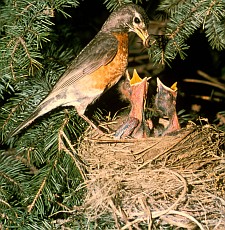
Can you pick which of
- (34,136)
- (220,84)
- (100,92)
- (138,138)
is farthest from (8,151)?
(220,84)

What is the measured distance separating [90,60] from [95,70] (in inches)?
2.5

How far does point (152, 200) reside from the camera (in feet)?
8.82

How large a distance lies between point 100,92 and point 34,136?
45 cm

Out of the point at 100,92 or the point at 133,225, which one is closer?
the point at 133,225

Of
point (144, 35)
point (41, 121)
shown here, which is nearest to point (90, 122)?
point (41, 121)

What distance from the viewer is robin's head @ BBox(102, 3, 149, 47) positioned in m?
3.32

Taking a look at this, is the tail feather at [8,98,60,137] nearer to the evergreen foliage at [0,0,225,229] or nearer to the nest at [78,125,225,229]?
the evergreen foliage at [0,0,225,229]

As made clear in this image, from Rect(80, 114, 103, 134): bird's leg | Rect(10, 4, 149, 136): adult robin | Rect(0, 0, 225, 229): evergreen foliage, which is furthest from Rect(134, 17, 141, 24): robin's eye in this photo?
Rect(80, 114, 103, 134): bird's leg

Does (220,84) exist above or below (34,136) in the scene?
below

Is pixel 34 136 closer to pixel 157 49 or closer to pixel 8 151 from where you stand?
pixel 8 151

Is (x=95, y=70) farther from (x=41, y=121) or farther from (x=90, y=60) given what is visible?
(x=41, y=121)

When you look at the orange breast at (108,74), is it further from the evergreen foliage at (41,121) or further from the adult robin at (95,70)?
the evergreen foliage at (41,121)

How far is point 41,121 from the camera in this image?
3.28 meters

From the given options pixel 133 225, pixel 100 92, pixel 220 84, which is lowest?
pixel 220 84
